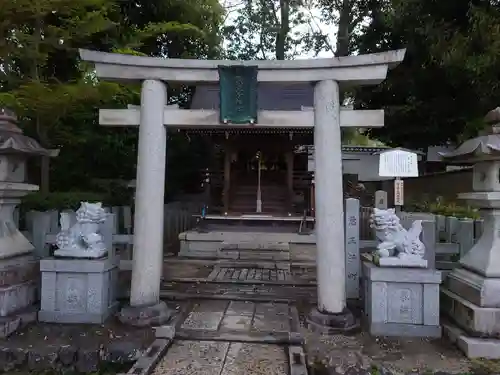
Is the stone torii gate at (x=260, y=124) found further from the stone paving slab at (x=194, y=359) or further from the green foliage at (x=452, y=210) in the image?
the green foliage at (x=452, y=210)

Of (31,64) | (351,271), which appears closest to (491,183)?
(351,271)

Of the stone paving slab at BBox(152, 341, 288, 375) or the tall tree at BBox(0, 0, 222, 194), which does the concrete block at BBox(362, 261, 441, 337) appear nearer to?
the stone paving slab at BBox(152, 341, 288, 375)

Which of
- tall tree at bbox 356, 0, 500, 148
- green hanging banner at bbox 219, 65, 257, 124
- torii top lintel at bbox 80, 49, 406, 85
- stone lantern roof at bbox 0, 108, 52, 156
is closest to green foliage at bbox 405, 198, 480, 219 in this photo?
tall tree at bbox 356, 0, 500, 148

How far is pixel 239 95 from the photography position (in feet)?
18.8

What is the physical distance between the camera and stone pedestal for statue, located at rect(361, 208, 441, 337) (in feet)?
16.9

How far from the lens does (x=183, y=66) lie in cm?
577

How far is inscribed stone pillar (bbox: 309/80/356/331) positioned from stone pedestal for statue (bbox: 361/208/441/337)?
17.3 inches

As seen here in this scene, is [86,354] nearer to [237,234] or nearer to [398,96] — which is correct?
[237,234]

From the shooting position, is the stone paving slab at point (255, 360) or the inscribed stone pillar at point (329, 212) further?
the inscribed stone pillar at point (329, 212)

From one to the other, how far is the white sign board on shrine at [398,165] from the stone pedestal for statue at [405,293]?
6.32 ft

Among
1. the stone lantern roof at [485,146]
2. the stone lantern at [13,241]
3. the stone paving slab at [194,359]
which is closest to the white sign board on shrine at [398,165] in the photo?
the stone lantern roof at [485,146]

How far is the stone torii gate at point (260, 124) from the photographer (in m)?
5.51

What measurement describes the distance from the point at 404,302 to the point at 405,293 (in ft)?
0.41

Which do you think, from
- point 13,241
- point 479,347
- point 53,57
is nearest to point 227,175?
point 53,57
